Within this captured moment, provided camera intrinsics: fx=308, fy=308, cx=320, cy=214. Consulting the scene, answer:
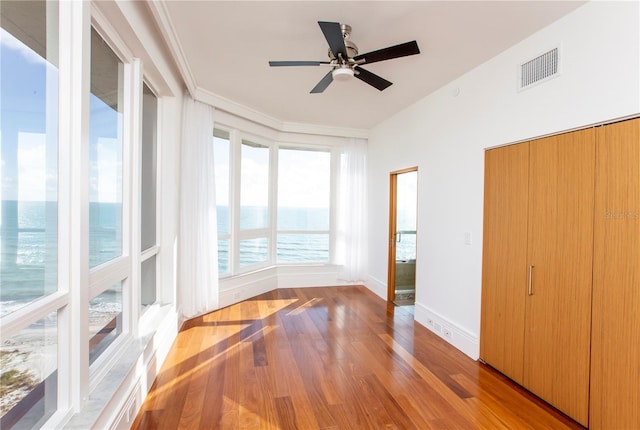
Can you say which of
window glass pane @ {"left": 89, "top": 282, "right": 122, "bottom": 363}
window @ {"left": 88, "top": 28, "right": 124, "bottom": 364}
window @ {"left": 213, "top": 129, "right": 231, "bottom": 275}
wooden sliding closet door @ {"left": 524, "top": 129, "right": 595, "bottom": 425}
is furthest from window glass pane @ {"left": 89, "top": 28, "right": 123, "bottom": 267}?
wooden sliding closet door @ {"left": 524, "top": 129, "right": 595, "bottom": 425}

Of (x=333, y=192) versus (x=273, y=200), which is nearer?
(x=273, y=200)

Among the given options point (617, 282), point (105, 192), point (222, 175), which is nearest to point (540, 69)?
point (617, 282)

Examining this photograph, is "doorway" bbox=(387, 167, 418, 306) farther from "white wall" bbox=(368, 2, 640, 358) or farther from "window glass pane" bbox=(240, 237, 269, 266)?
"window glass pane" bbox=(240, 237, 269, 266)

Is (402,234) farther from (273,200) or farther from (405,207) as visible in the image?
(273,200)

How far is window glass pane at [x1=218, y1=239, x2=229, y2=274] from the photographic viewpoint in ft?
14.5

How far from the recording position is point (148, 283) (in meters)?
2.99

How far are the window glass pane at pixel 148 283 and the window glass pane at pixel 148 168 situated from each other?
0.58ft

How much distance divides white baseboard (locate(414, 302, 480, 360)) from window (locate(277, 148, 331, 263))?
88.6 inches

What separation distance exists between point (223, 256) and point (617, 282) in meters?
4.14

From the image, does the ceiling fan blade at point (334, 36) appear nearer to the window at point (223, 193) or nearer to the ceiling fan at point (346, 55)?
the ceiling fan at point (346, 55)

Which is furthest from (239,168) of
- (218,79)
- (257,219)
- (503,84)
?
(503,84)

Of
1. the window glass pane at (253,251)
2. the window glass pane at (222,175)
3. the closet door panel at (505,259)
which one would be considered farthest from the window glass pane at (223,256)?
the closet door panel at (505,259)

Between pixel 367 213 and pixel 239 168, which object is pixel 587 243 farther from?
pixel 239 168

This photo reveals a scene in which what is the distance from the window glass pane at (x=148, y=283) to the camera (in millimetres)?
2871
